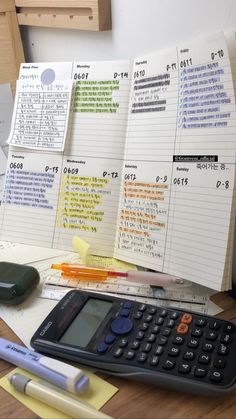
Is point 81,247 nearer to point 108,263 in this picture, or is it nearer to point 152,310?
point 108,263

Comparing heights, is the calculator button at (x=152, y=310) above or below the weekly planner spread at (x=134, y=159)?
below

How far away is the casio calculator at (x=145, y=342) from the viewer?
1.48 ft

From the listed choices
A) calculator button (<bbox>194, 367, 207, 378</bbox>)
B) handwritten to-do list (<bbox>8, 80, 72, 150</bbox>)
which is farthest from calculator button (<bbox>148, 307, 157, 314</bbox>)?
handwritten to-do list (<bbox>8, 80, 72, 150</bbox>)

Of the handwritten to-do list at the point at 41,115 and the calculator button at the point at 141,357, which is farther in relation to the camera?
the handwritten to-do list at the point at 41,115

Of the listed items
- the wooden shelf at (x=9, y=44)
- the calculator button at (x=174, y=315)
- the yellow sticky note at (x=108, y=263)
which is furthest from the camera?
the wooden shelf at (x=9, y=44)

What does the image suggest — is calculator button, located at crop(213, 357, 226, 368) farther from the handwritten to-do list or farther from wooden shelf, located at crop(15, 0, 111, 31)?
wooden shelf, located at crop(15, 0, 111, 31)

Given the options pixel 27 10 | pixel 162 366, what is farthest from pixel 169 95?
pixel 27 10

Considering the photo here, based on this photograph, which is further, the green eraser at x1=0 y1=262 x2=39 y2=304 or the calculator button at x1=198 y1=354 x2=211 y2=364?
the green eraser at x1=0 y1=262 x2=39 y2=304

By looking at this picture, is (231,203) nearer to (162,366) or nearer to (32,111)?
(162,366)

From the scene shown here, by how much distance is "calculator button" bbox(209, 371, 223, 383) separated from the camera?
1.45ft

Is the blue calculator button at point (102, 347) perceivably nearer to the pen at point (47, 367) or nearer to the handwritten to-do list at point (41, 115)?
the pen at point (47, 367)

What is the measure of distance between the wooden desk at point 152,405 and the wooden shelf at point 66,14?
1.99 ft

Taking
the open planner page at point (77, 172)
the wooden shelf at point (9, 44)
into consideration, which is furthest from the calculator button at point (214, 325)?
the wooden shelf at point (9, 44)

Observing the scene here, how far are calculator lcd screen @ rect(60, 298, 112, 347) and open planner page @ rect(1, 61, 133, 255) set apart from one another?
15 cm
